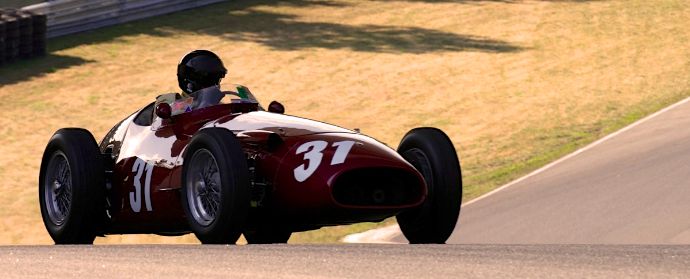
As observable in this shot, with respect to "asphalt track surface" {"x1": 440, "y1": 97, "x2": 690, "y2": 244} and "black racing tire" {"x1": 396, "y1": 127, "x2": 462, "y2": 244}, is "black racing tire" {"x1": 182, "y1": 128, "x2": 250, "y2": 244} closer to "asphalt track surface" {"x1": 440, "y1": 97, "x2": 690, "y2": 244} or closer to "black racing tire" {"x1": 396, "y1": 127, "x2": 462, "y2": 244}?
"black racing tire" {"x1": 396, "y1": 127, "x2": 462, "y2": 244}

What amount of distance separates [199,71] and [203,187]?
5.87 ft

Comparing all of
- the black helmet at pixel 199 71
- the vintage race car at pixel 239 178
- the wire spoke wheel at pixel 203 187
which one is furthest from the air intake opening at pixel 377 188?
the black helmet at pixel 199 71

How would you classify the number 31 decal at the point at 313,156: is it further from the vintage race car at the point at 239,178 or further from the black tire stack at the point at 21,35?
the black tire stack at the point at 21,35

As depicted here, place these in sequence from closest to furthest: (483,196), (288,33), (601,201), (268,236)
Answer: (268,236) < (601,201) < (483,196) < (288,33)

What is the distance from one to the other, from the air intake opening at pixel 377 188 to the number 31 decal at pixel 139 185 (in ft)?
6.06

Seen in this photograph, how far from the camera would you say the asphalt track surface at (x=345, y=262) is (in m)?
7.19

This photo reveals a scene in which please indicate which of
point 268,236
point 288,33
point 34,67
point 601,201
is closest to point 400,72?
point 288,33

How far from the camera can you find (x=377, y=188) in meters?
10.1

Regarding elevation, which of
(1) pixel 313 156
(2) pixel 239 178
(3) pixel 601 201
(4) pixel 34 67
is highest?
(1) pixel 313 156

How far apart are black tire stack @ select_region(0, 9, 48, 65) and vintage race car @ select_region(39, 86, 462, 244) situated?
54.9 feet

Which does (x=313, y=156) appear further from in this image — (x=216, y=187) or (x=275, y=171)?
(x=216, y=187)

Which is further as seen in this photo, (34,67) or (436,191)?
(34,67)

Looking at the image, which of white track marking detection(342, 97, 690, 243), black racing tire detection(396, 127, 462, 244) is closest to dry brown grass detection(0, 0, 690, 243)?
white track marking detection(342, 97, 690, 243)

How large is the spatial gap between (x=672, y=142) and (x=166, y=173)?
11.7 metres
